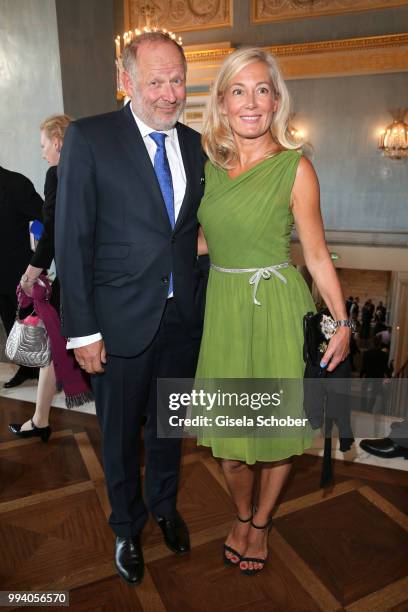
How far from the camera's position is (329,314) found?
176 centimetres

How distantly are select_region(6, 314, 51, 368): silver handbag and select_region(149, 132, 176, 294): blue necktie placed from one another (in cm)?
138

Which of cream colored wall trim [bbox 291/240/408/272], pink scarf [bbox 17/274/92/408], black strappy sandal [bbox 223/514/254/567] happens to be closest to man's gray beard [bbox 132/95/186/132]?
pink scarf [bbox 17/274/92/408]

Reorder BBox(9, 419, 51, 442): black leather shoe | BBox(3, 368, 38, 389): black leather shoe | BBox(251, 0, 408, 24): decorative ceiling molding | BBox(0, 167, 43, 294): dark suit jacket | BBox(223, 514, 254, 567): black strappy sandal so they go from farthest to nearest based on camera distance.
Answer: BBox(251, 0, 408, 24): decorative ceiling molding
BBox(3, 368, 38, 389): black leather shoe
BBox(0, 167, 43, 294): dark suit jacket
BBox(9, 419, 51, 442): black leather shoe
BBox(223, 514, 254, 567): black strappy sandal

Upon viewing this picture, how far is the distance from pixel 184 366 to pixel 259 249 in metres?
0.59

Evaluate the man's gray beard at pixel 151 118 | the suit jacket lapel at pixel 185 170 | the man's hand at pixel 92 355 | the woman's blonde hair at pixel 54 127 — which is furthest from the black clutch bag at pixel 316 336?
the woman's blonde hair at pixel 54 127

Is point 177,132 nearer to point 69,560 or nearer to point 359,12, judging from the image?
point 69,560

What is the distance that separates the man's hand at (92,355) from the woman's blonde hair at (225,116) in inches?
31.0

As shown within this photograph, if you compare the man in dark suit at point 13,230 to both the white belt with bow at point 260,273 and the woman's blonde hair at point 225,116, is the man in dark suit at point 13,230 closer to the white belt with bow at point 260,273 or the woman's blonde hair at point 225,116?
the woman's blonde hair at point 225,116

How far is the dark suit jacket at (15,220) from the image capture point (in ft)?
10.5

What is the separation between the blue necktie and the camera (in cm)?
169

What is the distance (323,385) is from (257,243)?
0.56 m

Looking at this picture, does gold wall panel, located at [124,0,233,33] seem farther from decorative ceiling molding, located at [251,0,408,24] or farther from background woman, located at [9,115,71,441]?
background woman, located at [9,115,71,441]

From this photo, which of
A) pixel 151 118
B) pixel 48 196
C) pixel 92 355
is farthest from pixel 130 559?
pixel 48 196

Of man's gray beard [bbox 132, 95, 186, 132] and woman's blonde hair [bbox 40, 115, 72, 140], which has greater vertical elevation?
woman's blonde hair [bbox 40, 115, 72, 140]
